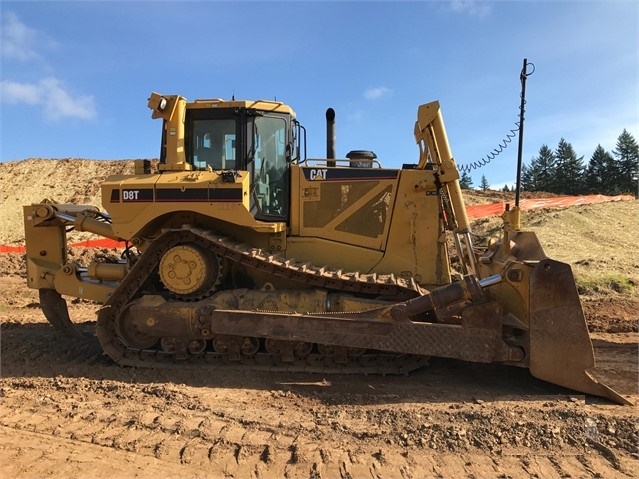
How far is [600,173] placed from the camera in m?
46.2

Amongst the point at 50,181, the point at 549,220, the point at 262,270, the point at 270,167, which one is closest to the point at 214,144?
the point at 270,167

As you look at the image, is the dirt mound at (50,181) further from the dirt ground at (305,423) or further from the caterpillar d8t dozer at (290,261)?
the dirt ground at (305,423)

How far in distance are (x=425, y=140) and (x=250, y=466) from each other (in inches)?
169

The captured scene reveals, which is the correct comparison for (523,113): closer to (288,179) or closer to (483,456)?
(288,179)

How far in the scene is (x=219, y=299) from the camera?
5.71 metres

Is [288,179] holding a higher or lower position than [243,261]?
higher

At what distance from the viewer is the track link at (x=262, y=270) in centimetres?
550

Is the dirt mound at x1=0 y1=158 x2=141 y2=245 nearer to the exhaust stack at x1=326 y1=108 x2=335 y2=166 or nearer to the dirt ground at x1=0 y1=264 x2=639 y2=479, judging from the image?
the exhaust stack at x1=326 y1=108 x2=335 y2=166

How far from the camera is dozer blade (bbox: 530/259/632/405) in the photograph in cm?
477

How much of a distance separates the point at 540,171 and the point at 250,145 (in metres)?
60.3

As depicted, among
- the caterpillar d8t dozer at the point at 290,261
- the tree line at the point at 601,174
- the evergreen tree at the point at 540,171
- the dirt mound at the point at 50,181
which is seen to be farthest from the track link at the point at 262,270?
the evergreen tree at the point at 540,171

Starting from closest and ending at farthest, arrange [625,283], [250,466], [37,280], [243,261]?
1. [250,466]
2. [243,261]
3. [37,280]
4. [625,283]

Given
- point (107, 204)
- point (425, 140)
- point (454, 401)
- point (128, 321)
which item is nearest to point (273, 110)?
point (425, 140)

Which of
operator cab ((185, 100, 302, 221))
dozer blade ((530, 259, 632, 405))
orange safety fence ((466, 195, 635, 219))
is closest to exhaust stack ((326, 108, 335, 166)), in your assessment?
operator cab ((185, 100, 302, 221))
